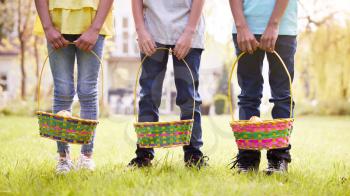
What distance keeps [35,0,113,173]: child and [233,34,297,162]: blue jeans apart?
763mm

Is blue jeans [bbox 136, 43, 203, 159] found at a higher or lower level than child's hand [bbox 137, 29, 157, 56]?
lower

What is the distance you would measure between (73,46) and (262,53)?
3.43 ft

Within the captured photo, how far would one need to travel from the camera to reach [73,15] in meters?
2.43

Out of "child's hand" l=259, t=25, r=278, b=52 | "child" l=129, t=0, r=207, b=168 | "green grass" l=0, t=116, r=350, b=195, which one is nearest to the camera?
"green grass" l=0, t=116, r=350, b=195

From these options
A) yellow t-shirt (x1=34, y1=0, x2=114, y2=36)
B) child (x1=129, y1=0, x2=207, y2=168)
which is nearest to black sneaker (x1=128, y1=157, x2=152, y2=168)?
child (x1=129, y1=0, x2=207, y2=168)

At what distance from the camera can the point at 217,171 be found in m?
2.45

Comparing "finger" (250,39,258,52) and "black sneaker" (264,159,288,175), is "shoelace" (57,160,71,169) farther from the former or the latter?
"finger" (250,39,258,52)

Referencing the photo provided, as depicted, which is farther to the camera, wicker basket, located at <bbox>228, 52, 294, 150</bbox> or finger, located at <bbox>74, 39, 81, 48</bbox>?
finger, located at <bbox>74, 39, 81, 48</bbox>

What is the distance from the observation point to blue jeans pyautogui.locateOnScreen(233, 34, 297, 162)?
245 centimetres

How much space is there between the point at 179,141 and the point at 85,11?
2.88 ft

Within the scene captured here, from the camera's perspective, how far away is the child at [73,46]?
2402 millimetres

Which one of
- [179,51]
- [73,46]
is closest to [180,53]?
[179,51]

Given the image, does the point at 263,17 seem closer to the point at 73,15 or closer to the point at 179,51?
the point at 179,51

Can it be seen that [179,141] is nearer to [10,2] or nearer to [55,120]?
[55,120]
